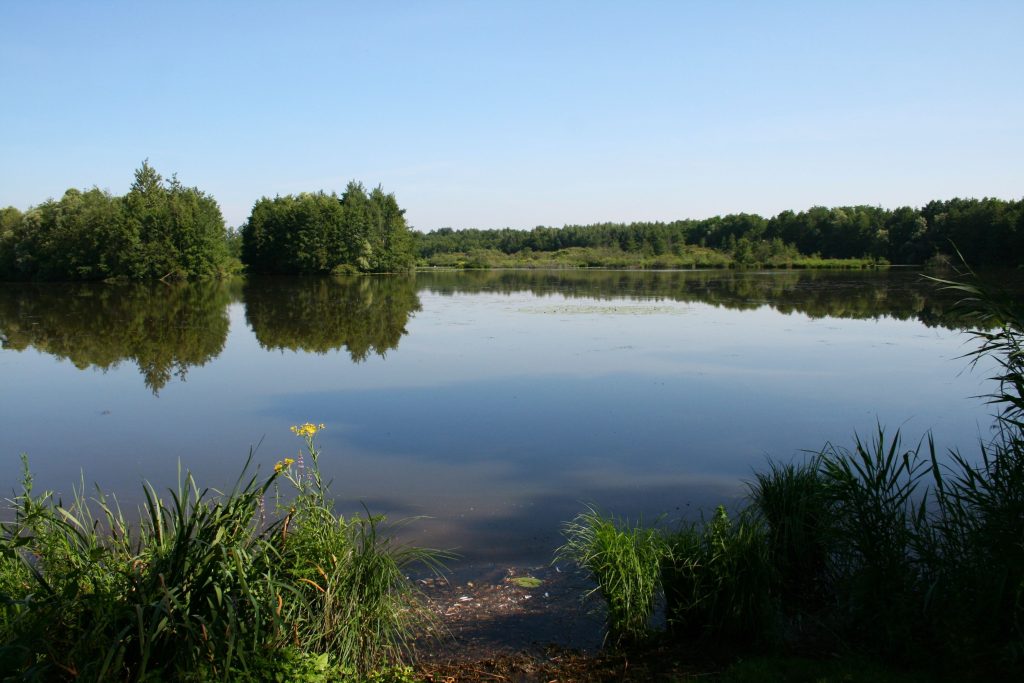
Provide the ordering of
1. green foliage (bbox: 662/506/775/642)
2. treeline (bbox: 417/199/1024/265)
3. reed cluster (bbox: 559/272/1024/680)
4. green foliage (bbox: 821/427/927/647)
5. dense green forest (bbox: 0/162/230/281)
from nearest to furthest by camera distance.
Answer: reed cluster (bbox: 559/272/1024/680), green foliage (bbox: 821/427/927/647), green foliage (bbox: 662/506/775/642), dense green forest (bbox: 0/162/230/281), treeline (bbox: 417/199/1024/265)

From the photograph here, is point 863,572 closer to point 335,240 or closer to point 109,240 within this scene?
point 109,240

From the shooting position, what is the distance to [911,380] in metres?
13.5

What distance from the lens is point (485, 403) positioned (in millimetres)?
11789

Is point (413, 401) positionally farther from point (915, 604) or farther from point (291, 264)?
point (291, 264)

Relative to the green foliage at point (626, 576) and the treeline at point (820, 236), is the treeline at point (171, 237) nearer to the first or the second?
the treeline at point (820, 236)

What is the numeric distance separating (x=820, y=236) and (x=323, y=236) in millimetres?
62175

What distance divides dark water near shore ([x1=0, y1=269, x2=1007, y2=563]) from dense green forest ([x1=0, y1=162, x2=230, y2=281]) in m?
29.8

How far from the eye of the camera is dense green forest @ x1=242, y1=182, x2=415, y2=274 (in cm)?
6325

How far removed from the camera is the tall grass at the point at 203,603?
11.3 ft

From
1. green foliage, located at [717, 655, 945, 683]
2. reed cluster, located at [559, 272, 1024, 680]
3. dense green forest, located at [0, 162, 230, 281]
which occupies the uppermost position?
dense green forest, located at [0, 162, 230, 281]

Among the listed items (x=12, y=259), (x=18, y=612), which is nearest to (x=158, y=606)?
(x=18, y=612)

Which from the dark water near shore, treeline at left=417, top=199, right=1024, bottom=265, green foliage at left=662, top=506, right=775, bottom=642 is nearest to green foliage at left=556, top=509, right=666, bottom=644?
green foliage at left=662, top=506, right=775, bottom=642

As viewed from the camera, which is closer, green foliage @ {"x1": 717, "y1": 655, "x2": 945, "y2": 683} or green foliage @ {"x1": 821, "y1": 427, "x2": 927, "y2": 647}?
green foliage @ {"x1": 717, "y1": 655, "x2": 945, "y2": 683}

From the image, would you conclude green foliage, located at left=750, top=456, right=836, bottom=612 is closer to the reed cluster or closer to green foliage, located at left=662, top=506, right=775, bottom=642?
the reed cluster
